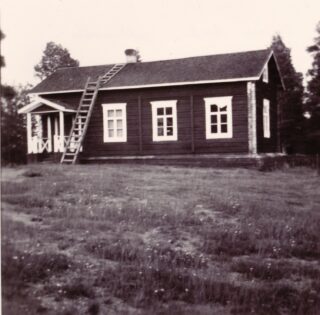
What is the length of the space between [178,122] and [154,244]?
419 cm

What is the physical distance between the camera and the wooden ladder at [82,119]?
165 inches

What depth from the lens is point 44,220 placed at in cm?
296

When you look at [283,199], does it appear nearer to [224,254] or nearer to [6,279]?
[224,254]

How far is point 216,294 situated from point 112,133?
93.8 inches

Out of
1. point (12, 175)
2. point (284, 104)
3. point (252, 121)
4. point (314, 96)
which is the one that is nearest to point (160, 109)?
point (252, 121)

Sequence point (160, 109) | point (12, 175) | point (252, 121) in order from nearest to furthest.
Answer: point (12, 175), point (252, 121), point (160, 109)

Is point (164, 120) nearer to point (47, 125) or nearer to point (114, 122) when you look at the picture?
point (114, 122)

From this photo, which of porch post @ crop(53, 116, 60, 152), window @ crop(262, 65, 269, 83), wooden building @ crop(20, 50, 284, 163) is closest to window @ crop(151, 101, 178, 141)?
wooden building @ crop(20, 50, 284, 163)

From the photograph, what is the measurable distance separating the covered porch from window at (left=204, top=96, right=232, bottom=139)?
8.06 feet

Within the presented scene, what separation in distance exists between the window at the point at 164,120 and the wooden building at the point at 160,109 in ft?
0.05

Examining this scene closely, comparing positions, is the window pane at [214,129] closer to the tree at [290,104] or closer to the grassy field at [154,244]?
the tree at [290,104]

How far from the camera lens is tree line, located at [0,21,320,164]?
3047 millimetres

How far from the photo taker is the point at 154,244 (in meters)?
3.05

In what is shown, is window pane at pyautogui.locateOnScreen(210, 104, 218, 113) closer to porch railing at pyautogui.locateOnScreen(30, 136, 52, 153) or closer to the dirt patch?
porch railing at pyautogui.locateOnScreen(30, 136, 52, 153)
